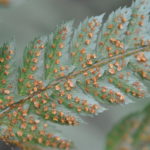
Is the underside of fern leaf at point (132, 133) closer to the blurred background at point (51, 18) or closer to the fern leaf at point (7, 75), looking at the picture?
the blurred background at point (51, 18)

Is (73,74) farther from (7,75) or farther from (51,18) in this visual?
(51,18)

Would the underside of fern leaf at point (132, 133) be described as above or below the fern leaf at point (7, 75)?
below

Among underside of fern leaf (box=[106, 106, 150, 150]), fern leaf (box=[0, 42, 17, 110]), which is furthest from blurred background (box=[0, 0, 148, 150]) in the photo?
fern leaf (box=[0, 42, 17, 110])

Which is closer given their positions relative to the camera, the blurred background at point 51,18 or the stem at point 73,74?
the stem at point 73,74

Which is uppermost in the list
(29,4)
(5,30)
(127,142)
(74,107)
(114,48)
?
(29,4)

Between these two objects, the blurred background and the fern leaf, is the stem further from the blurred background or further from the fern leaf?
the blurred background

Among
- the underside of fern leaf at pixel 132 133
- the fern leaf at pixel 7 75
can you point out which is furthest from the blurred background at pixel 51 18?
the fern leaf at pixel 7 75

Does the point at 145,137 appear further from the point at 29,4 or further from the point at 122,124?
the point at 29,4

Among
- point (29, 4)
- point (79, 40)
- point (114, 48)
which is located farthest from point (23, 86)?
point (29, 4)
